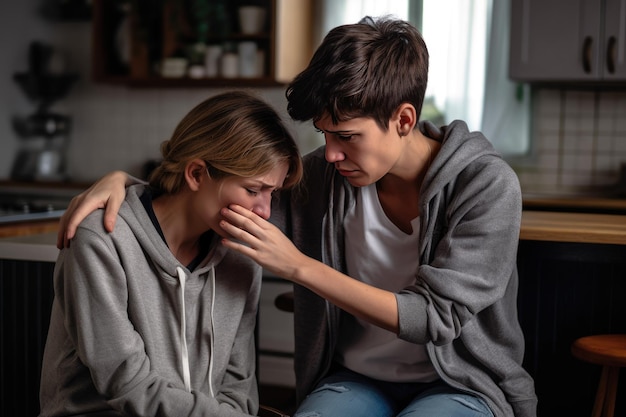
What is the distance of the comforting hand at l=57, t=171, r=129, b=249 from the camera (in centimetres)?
153

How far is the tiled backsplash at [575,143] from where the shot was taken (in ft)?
13.3

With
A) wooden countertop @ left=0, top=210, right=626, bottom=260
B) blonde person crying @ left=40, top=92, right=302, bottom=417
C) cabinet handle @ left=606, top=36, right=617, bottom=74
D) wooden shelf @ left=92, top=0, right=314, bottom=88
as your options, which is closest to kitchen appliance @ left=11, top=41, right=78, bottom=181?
wooden shelf @ left=92, top=0, right=314, bottom=88

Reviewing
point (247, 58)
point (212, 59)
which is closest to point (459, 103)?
point (247, 58)

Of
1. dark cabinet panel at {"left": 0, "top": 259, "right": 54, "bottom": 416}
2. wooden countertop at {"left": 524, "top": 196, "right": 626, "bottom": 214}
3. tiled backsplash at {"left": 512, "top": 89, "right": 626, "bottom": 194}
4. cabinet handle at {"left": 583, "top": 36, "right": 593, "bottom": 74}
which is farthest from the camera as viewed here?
tiled backsplash at {"left": 512, "top": 89, "right": 626, "bottom": 194}

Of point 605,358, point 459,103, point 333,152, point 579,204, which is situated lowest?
point 605,358

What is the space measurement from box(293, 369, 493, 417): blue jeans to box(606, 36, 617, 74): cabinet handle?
2.46 metres

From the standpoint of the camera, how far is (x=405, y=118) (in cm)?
165

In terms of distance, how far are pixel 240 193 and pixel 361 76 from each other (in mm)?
335

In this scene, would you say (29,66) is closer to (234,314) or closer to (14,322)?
(14,322)

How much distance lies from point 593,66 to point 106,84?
9.39 feet

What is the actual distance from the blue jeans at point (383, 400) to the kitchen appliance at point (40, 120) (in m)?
3.56

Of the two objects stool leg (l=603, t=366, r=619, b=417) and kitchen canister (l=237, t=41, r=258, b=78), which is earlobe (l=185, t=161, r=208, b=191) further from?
kitchen canister (l=237, t=41, r=258, b=78)

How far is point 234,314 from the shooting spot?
1.75 m

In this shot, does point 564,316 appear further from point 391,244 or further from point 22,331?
point 22,331
